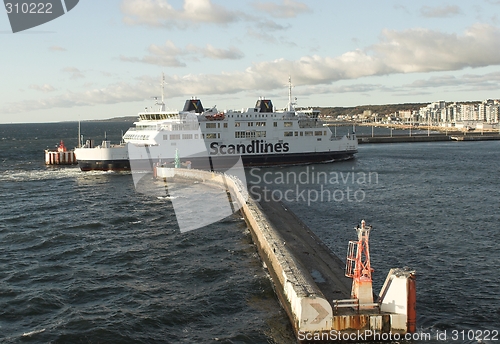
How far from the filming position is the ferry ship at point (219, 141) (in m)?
47.6

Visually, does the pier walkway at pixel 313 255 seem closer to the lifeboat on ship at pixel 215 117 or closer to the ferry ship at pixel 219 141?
the ferry ship at pixel 219 141

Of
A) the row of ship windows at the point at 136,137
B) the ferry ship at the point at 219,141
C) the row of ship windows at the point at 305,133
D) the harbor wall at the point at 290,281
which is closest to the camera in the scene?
the harbor wall at the point at 290,281

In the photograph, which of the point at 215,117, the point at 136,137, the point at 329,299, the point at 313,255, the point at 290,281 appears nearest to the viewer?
the point at 290,281

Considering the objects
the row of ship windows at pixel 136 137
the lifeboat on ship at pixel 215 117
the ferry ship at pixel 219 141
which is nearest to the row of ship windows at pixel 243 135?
the ferry ship at pixel 219 141

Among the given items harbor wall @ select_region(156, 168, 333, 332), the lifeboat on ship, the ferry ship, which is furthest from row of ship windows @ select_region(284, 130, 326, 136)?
harbor wall @ select_region(156, 168, 333, 332)

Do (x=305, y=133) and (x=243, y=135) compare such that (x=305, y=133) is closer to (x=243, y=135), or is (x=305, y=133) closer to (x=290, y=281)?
(x=243, y=135)

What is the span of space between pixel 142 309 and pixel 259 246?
634 centimetres

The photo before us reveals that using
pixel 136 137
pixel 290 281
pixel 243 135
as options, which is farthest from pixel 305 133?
pixel 290 281

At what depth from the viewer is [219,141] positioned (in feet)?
167

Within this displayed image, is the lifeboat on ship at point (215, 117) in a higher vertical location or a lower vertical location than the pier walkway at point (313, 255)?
higher

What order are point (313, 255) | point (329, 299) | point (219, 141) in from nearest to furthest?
point (329, 299) < point (313, 255) < point (219, 141)

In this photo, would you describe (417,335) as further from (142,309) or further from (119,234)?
(119,234)

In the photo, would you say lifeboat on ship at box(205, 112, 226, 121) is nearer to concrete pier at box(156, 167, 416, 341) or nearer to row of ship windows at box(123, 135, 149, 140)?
row of ship windows at box(123, 135, 149, 140)

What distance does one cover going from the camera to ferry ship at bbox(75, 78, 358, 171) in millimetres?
47594
